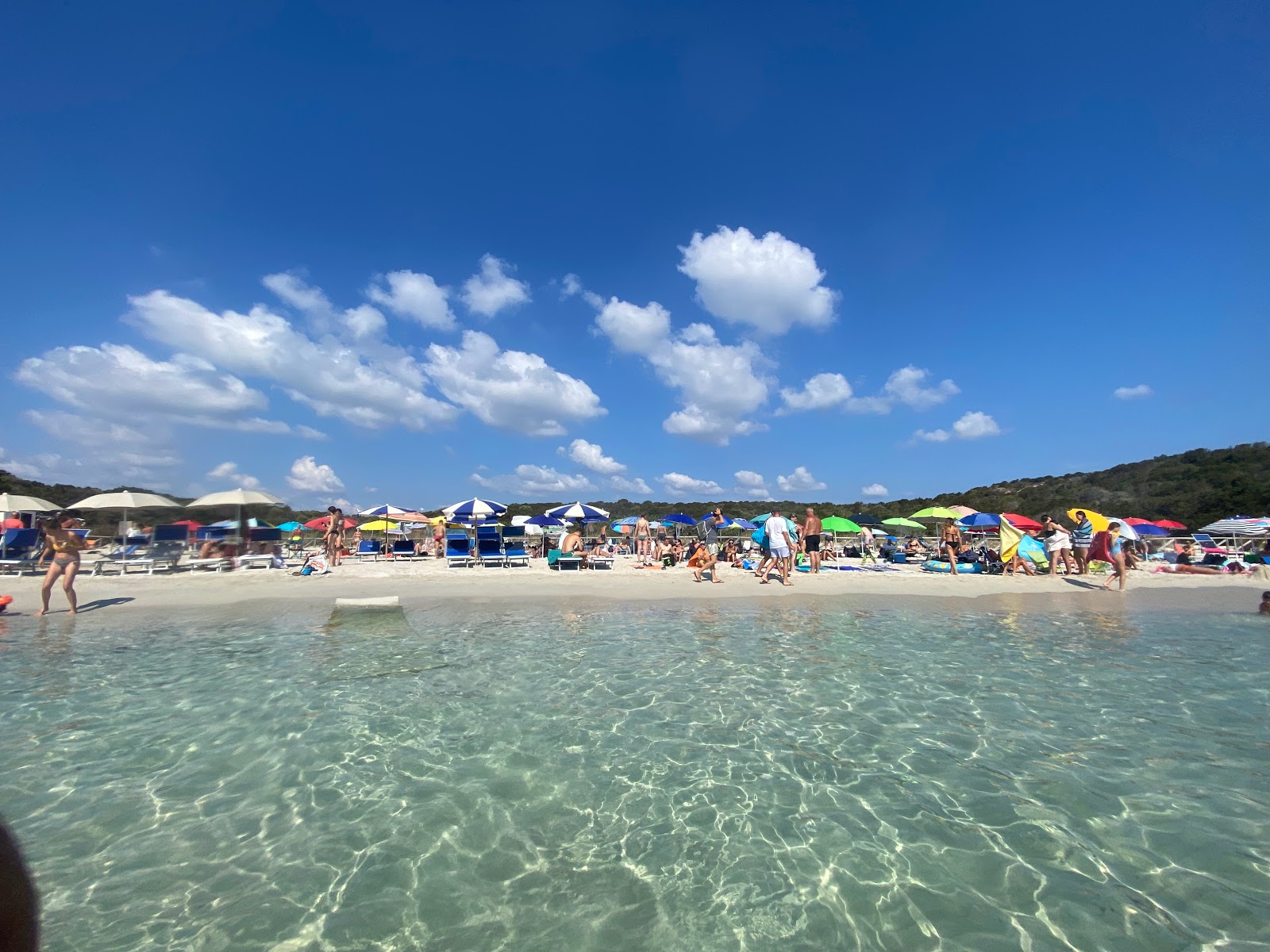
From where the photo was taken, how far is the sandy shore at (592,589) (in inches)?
513

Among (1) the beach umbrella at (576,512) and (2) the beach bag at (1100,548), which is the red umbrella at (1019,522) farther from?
(1) the beach umbrella at (576,512)

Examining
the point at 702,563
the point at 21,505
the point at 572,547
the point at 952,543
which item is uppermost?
the point at 21,505

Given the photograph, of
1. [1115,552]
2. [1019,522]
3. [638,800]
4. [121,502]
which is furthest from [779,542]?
[121,502]

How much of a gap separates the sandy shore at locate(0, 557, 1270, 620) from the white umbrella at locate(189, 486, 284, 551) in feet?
6.59

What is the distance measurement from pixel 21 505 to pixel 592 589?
62.0 feet

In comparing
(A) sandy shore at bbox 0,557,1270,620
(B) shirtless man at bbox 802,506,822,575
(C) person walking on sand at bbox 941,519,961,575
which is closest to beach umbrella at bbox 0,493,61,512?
(A) sandy shore at bbox 0,557,1270,620

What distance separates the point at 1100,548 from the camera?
16.6 meters

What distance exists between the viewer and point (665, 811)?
441 cm

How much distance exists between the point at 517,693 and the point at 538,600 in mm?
6533

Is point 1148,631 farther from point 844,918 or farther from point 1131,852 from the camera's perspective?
point 844,918

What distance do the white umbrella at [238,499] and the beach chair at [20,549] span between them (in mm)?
9275

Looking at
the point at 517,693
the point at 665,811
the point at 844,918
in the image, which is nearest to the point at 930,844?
the point at 844,918

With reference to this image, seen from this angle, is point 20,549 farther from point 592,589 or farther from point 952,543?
point 952,543

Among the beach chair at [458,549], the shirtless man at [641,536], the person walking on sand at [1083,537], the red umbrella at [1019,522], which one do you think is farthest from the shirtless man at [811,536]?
the beach chair at [458,549]
